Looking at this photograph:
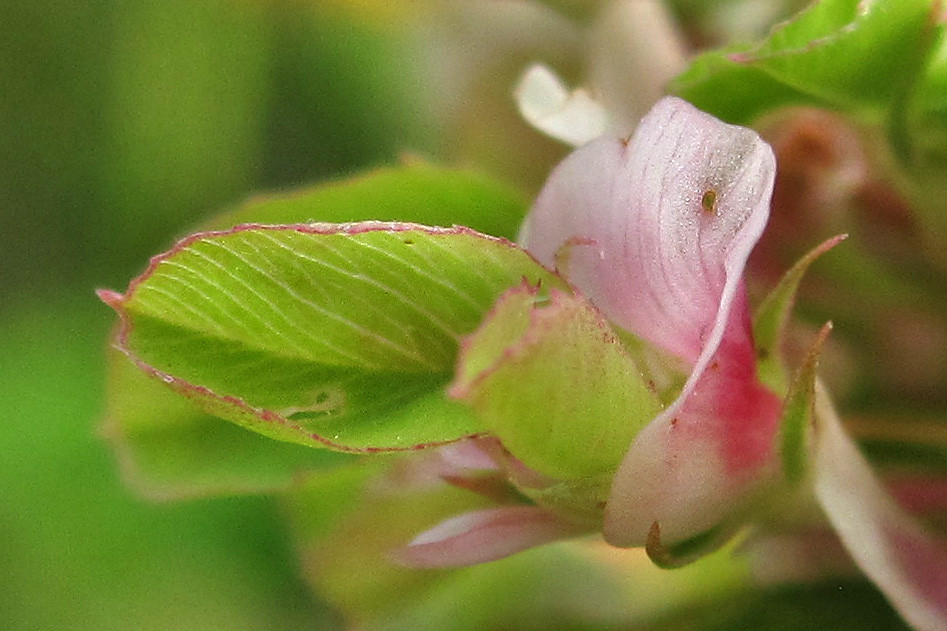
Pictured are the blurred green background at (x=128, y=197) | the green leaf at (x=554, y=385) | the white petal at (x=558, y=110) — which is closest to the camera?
the green leaf at (x=554, y=385)

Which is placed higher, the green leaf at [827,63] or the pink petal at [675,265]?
the green leaf at [827,63]

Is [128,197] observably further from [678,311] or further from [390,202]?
[678,311]

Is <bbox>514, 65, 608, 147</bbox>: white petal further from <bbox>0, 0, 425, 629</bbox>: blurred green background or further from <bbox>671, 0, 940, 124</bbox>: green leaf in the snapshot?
<bbox>0, 0, 425, 629</bbox>: blurred green background

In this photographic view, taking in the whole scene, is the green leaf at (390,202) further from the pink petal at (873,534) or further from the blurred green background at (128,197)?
the blurred green background at (128,197)

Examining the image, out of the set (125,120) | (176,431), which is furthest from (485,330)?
(125,120)

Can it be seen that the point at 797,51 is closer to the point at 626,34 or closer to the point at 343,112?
the point at 626,34

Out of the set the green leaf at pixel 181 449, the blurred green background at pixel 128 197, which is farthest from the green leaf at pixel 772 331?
the blurred green background at pixel 128 197
